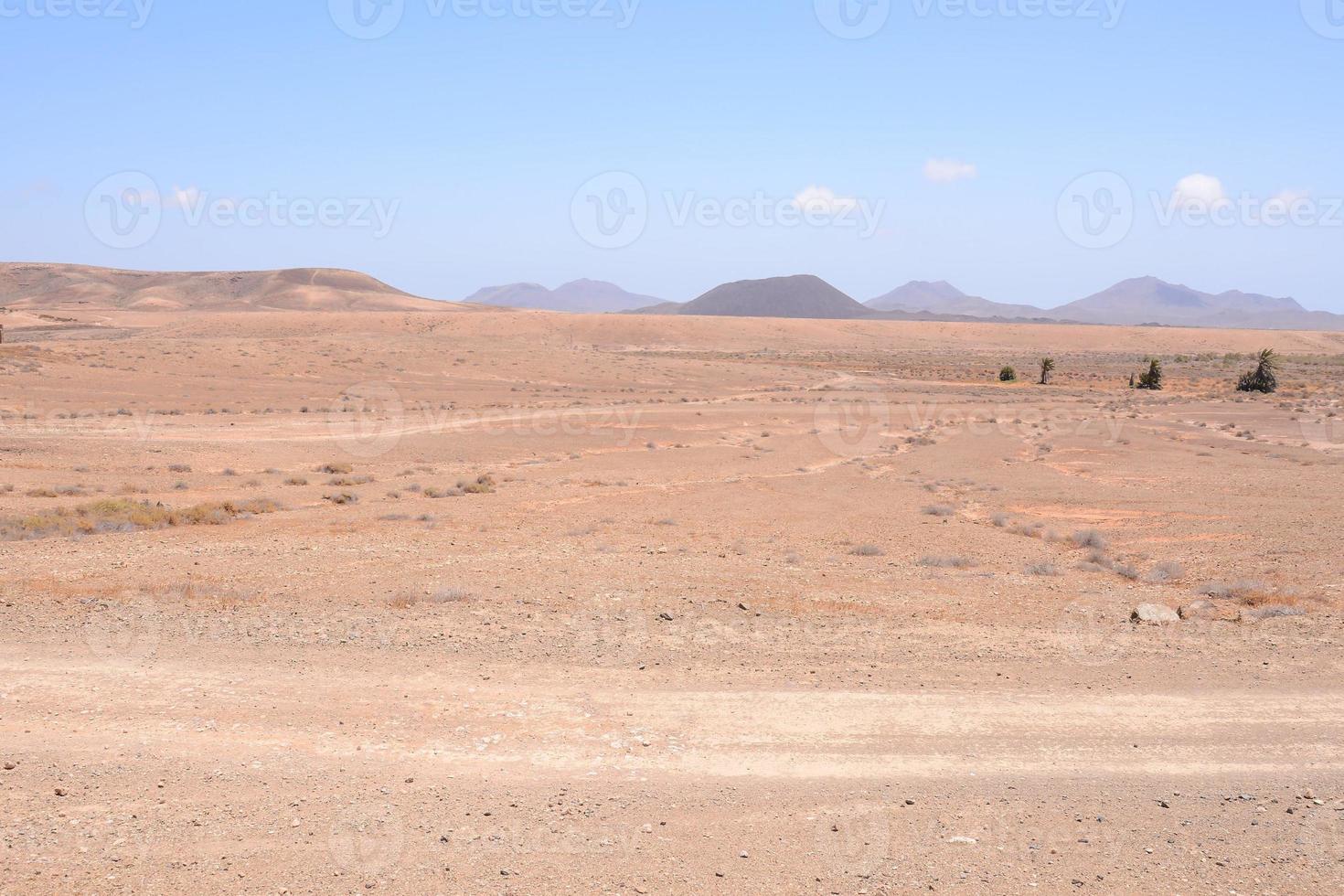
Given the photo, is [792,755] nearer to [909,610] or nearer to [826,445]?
[909,610]

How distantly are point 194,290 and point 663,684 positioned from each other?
645ft

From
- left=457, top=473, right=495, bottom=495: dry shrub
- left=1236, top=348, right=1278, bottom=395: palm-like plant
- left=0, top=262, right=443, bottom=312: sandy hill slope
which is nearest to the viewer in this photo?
left=457, top=473, right=495, bottom=495: dry shrub

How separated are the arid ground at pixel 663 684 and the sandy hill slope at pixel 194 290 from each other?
152940 mm

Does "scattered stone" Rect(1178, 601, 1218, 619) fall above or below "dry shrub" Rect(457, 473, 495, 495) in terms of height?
above

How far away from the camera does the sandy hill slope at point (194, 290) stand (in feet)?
541

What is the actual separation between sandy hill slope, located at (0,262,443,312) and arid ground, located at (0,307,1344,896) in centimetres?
15294

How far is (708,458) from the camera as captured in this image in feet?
107

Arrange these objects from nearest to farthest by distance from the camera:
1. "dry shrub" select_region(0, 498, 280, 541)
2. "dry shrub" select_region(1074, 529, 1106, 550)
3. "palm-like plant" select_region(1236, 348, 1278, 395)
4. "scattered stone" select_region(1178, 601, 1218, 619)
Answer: "scattered stone" select_region(1178, 601, 1218, 619), "dry shrub" select_region(0, 498, 280, 541), "dry shrub" select_region(1074, 529, 1106, 550), "palm-like plant" select_region(1236, 348, 1278, 395)

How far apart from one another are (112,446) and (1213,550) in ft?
96.0

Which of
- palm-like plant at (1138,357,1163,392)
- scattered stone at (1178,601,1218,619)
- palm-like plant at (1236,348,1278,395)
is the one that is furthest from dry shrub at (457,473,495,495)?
palm-like plant at (1138,357,1163,392)

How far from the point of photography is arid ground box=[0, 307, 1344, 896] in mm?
5984

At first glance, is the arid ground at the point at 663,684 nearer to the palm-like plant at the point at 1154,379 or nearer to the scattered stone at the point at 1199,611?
the scattered stone at the point at 1199,611

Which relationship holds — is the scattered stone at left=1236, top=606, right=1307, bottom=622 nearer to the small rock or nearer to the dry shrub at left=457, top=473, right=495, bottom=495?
the small rock

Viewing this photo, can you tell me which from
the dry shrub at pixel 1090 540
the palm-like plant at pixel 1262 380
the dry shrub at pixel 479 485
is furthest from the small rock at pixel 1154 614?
the palm-like plant at pixel 1262 380
